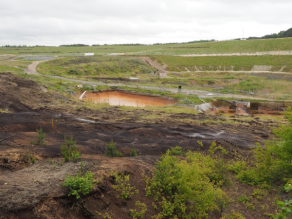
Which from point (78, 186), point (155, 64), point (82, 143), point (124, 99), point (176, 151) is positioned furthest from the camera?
point (155, 64)

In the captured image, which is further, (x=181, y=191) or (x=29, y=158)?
(x=29, y=158)

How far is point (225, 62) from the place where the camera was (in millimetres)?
81438

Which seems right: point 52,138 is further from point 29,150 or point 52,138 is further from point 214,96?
point 214,96

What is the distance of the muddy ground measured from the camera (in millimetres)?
8125

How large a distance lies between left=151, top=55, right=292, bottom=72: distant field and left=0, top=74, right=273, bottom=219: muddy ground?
169 ft

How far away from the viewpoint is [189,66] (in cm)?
7931

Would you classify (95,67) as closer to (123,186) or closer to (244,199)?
(123,186)

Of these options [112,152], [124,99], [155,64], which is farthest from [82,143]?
[155,64]

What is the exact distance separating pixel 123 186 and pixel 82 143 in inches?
285

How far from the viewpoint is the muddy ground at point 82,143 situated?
26.7 feet

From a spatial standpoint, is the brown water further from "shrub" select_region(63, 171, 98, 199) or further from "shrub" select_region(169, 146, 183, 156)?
"shrub" select_region(63, 171, 98, 199)

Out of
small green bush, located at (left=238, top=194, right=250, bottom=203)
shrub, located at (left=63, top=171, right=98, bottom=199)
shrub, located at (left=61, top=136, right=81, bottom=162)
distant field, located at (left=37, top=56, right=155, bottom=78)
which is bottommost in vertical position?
small green bush, located at (left=238, top=194, right=250, bottom=203)

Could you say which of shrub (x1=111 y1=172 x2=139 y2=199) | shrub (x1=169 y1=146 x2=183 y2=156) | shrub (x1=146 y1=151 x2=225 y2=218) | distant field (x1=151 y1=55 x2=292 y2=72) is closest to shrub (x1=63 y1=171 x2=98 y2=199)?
shrub (x1=111 y1=172 x2=139 y2=199)

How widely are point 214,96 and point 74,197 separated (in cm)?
3587
